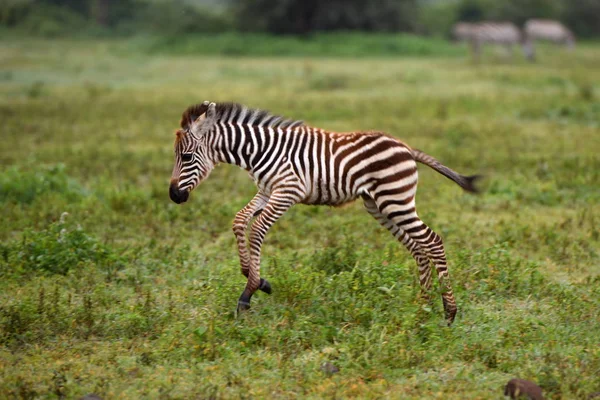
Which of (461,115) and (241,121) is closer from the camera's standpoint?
(241,121)

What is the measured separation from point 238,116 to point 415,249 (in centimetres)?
164

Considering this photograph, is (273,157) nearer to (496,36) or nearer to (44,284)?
(44,284)

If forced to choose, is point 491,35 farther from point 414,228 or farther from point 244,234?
point 244,234

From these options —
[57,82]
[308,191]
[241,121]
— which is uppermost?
[241,121]

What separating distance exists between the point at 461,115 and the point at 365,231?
8364 mm

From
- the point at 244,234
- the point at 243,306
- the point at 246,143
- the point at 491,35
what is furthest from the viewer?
the point at 491,35

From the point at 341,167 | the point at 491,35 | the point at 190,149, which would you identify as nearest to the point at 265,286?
Result: the point at 341,167

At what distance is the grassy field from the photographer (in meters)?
5.10

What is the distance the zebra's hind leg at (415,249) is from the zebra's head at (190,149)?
1.26 meters

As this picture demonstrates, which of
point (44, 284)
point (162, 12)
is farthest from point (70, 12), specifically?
point (44, 284)

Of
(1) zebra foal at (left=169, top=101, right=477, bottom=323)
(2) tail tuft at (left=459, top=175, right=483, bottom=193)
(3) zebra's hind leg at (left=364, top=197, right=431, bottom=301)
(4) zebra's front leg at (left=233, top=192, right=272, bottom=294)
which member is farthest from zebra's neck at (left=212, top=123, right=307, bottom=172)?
(2) tail tuft at (left=459, top=175, right=483, bottom=193)

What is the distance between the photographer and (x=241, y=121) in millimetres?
6395

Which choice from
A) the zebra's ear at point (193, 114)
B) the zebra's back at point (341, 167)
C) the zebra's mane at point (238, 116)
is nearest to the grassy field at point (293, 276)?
the zebra's back at point (341, 167)

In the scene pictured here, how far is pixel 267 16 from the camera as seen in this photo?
34.5m
